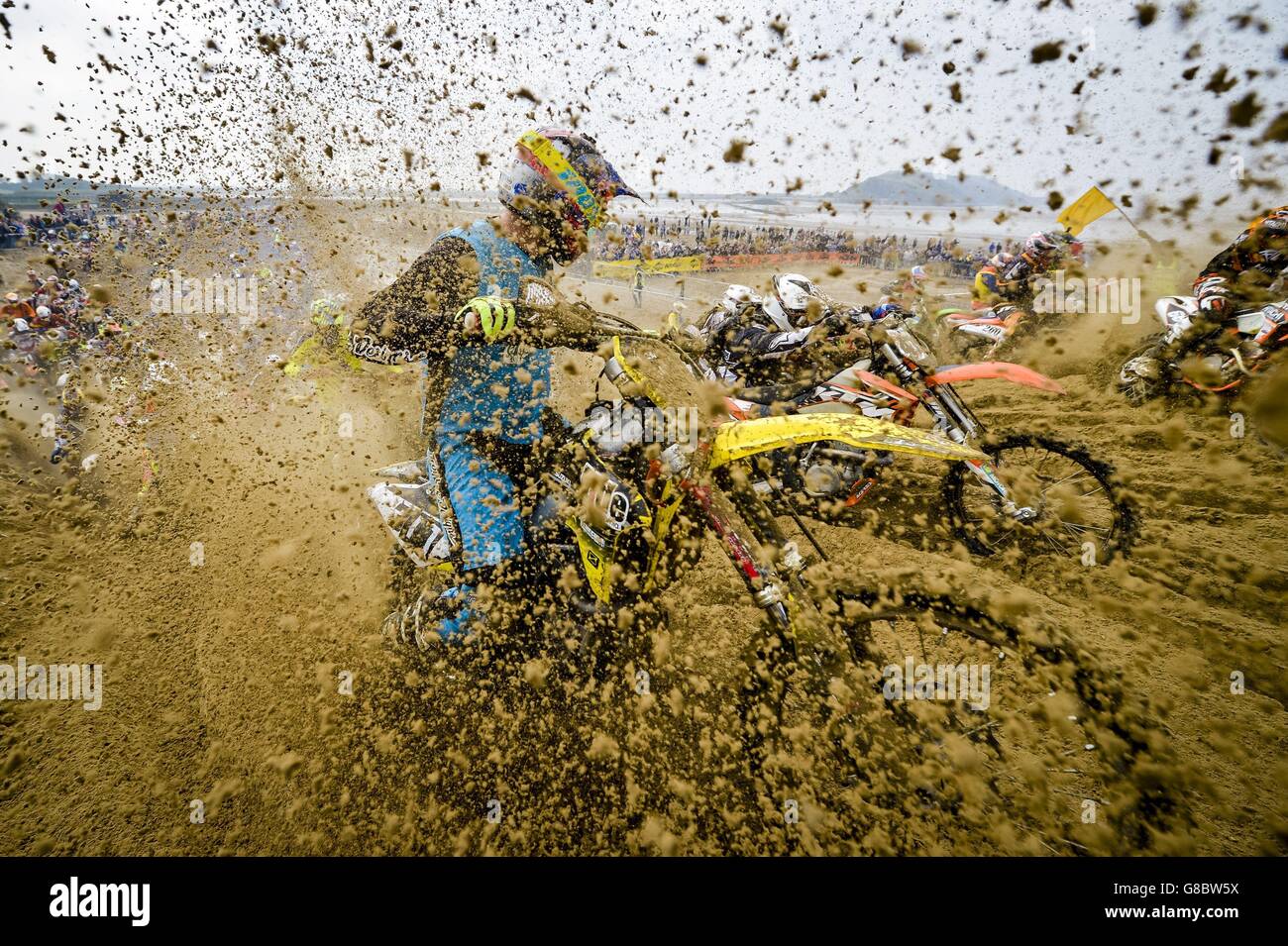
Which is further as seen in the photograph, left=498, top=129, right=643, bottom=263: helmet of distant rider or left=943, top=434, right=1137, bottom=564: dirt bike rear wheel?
left=943, top=434, right=1137, bottom=564: dirt bike rear wheel

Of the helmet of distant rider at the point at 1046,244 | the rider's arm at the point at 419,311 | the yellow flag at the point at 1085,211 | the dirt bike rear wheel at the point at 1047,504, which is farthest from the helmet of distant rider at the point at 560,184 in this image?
the helmet of distant rider at the point at 1046,244

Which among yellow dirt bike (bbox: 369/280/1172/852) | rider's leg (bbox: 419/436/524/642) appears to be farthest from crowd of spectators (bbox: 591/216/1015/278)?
yellow dirt bike (bbox: 369/280/1172/852)

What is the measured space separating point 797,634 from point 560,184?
2504 millimetres

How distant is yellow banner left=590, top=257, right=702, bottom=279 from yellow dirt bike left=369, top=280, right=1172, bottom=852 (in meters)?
14.4

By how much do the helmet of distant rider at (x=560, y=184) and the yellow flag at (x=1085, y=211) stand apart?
651cm

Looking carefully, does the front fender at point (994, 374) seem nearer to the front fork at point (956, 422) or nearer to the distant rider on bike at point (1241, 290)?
the front fork at point (956, 422)

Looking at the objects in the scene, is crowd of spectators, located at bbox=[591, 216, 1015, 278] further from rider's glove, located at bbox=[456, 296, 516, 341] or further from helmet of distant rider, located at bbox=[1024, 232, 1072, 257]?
rider's glove, located at bbox=[456, 296, 516, 341]

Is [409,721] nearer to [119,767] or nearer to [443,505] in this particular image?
[443,505]

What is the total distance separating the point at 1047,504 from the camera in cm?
386

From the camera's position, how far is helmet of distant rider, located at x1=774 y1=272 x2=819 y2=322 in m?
4.37

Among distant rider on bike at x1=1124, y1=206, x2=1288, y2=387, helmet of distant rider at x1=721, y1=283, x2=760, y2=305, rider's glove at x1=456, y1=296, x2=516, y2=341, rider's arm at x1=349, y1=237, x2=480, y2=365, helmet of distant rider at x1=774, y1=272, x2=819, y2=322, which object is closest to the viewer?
rider's glove at x1=456, y1=296, x2=516, y2=341
